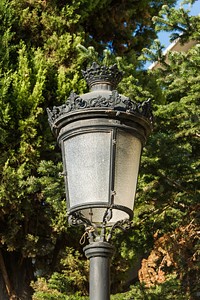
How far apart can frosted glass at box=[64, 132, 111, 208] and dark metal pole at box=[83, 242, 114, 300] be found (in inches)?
9.0

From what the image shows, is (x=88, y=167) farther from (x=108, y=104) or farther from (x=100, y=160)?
(x=108, y=104)

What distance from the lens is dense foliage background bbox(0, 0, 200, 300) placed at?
534 cm

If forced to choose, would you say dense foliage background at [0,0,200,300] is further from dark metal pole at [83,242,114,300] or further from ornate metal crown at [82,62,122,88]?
dark metal pole at [83,242,114,300]

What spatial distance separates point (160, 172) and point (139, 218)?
84 centimetres

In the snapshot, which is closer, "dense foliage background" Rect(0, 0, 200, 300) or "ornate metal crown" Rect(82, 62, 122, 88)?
"ornate metal crown" Rect(82, 62, 122, 88)

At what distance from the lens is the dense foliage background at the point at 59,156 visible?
17.5 ft

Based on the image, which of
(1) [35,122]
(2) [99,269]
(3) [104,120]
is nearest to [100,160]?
(3) [104,120]

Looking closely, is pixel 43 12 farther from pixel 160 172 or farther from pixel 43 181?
pixel 160 172

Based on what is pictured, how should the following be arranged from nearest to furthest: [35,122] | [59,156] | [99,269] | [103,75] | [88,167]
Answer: [99,269], [88,167], [103,75], [35,122], [59,156]

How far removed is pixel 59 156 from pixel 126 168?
422 cm

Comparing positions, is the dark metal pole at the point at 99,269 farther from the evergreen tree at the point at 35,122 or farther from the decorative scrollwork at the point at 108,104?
the evergreen tree at the point at 35,122

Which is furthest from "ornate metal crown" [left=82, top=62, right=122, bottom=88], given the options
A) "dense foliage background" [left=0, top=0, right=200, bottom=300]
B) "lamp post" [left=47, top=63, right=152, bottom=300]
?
"dense foliage background" [left=0, top=0, right=200, bottom=300]

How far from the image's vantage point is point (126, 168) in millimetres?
2586

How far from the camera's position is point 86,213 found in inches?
106
